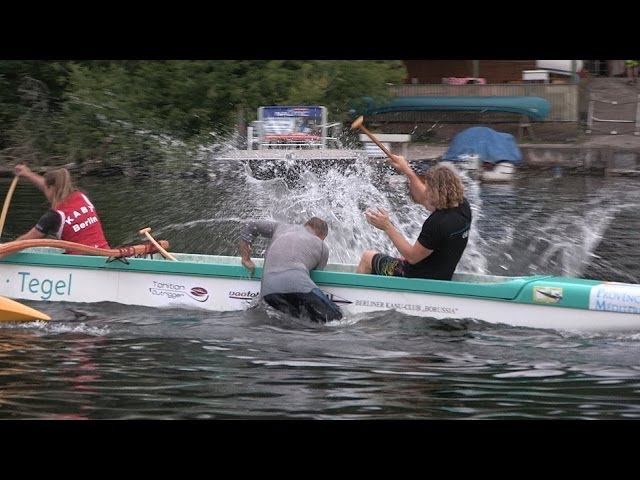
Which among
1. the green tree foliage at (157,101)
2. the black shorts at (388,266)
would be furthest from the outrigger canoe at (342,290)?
the green tree foliage at (157,101)

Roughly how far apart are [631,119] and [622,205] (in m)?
8.68

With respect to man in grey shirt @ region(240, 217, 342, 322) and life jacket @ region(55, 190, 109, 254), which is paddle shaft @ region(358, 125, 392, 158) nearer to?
man in grey shirt @ region(240, 217, 342, 322)

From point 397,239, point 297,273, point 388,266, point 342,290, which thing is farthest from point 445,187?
point 297,273

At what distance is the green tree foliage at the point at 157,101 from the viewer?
26328 mm

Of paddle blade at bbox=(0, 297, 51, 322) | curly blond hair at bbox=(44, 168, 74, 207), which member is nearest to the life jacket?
curly blond hair at bbox=(44, 168, 74, 207)

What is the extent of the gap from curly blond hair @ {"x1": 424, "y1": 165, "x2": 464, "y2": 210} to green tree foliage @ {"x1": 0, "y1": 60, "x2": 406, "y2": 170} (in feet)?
57.3

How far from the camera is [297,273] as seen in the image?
8906 mm

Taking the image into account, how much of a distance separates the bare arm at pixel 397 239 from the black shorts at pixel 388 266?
0.15 m

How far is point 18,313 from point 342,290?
2.81m

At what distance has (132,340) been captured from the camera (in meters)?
8.80

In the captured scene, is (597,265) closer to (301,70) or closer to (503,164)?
(503,164)

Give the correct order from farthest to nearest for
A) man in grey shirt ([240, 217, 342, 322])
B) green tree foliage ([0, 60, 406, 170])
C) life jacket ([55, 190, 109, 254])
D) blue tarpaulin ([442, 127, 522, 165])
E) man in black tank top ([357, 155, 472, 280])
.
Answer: green tree foliage ([0, 60, 406, 170]) → blue tarpaulin ([442, 127, 522, 165]) → life jacket ([55, 190, 109, 254]) → man in grey shirt ([240, 217, 342, 322]) → man in black tank top ([357, 155, 472, 280])

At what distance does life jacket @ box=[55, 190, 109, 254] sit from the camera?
995 cm

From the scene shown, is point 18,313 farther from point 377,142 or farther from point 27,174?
point 377,142
